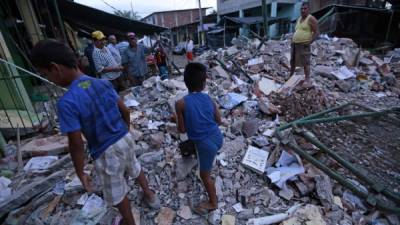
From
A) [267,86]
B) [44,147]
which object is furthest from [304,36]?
[44,147]

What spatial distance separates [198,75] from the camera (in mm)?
1775

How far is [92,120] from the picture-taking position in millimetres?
1449

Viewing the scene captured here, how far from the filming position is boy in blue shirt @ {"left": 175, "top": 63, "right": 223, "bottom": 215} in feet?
5.90

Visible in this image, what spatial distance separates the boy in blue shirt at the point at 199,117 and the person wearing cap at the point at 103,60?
2965 millimetres

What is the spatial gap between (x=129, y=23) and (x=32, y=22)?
7.82ft

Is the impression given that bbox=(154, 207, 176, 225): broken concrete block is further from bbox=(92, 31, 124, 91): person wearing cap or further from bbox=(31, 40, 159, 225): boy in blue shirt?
bbox=(92, 31, 124, 91): person wearing cap

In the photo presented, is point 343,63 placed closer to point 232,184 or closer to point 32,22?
point 232,184

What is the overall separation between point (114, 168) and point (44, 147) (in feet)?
6.24

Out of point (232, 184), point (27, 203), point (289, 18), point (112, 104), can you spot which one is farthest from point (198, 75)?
point (289, 18)

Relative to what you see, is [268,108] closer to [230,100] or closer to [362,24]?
[230,100]

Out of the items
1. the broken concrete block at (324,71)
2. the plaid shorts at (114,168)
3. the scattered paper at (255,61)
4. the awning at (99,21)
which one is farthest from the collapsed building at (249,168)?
the awning at (99,21)

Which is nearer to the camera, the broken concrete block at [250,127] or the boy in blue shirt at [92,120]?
the boy in blue shirt at [92,120]

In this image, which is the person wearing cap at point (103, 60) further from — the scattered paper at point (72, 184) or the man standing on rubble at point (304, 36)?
the man standing on rubble at point (304, 36)

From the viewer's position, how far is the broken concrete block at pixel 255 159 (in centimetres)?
252
